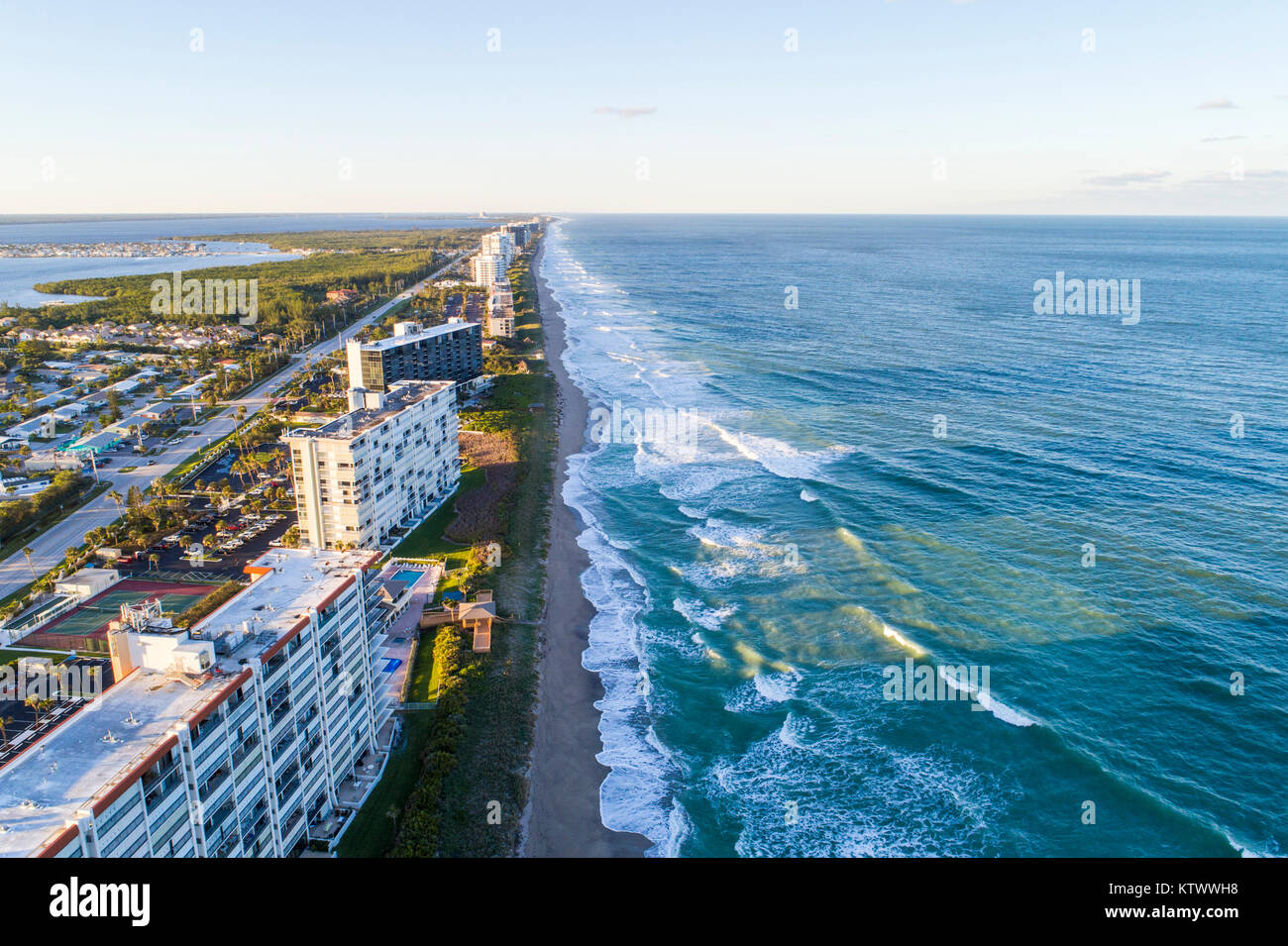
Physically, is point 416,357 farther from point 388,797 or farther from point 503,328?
point 388,797

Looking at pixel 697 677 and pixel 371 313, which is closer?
pixel 697 677

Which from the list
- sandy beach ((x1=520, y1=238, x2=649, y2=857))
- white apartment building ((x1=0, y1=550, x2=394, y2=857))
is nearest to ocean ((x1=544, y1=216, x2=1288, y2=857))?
sandy beach ((x1=520, y1=238, x2=649, y2=857))

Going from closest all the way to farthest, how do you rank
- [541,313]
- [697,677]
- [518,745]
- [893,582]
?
[518,745]
[697,677]
[893,582]
[541,313]

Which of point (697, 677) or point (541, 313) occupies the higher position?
point (541, 313)

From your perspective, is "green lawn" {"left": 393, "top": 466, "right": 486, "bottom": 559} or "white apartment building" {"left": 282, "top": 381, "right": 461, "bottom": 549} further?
"green lawn" {"left": 393, "top": 466, "right": 486, "bottom": 559}

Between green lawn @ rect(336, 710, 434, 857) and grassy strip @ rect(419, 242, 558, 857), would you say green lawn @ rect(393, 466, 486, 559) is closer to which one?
grassy strip @ rect(419, 242, 558, 857)
